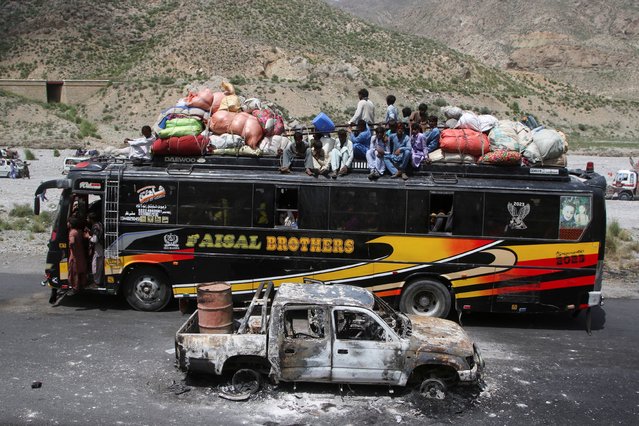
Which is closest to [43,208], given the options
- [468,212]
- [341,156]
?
[341,156]

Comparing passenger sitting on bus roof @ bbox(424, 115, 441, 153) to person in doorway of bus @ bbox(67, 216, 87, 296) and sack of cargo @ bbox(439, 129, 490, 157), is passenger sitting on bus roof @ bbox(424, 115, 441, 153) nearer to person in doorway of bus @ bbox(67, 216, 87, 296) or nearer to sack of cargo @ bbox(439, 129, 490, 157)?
sack of cargo @ bbox(439, 129, 490, 157)

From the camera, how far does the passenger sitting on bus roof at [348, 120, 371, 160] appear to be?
12156 millimetres

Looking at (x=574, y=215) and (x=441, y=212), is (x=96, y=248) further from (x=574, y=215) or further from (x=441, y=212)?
(x=574, y=215)

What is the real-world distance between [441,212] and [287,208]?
278cm

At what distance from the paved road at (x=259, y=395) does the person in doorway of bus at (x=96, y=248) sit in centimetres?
73

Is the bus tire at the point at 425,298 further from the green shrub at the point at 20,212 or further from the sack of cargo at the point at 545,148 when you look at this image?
the green shrub at the point at 20,212

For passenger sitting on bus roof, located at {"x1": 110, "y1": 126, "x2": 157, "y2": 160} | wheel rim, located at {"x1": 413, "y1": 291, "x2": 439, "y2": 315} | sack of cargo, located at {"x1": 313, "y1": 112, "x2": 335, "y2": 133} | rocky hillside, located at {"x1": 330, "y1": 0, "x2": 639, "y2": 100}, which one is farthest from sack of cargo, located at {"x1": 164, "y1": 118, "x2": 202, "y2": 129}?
rocky hillside, located at {"x1": 330, "y1": 0, "x2": 639, "y2": 100}

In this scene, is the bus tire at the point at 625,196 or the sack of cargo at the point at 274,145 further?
the bus tire at the point at 625,196

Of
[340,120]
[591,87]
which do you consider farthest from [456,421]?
[591,87]

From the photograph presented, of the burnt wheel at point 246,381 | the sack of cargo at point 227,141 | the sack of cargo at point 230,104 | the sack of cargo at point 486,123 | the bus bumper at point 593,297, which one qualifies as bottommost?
the burnt wheel at point 246,381

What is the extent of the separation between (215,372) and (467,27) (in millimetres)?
161798

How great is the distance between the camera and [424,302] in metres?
11.7

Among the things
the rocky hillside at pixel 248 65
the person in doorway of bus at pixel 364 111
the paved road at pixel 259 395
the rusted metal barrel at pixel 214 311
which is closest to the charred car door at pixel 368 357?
the paved road at pixel 259 395

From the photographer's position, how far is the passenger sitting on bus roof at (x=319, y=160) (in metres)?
11.5
